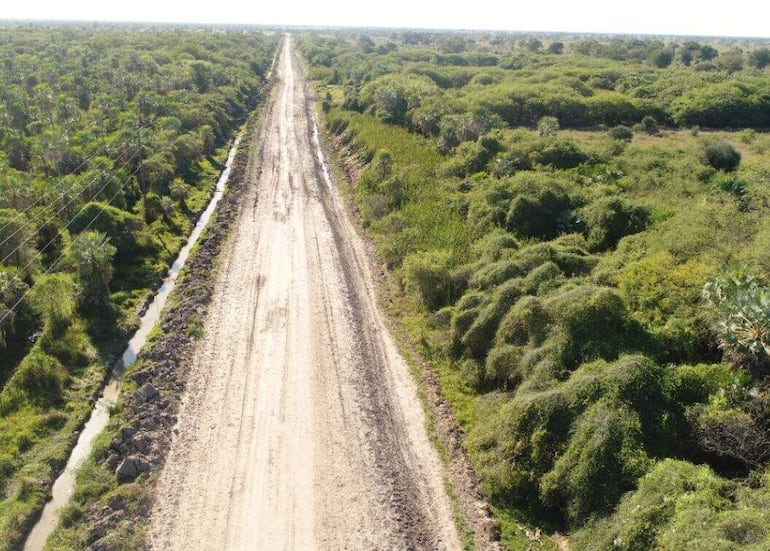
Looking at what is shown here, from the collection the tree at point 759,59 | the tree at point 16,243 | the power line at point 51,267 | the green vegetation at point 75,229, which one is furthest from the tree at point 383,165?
the tree at point 759,59

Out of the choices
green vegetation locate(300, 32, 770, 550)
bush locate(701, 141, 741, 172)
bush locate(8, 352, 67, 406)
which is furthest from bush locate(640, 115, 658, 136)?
bush locate(8, 352, 67, 406)

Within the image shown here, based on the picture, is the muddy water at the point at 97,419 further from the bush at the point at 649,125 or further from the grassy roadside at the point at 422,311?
the bush at the point at 649,125

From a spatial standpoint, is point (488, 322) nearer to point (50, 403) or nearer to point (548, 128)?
point (50, 403)

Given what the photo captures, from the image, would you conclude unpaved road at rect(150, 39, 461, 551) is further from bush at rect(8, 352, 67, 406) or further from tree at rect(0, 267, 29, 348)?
tree at rect(0, 267, 29, 348)

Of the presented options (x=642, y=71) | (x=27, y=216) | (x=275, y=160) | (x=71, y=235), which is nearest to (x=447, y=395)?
(x=71, y=235)

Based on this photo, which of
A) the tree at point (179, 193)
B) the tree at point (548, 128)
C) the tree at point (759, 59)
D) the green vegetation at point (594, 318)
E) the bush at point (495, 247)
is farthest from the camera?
the tree at point (759, 59)

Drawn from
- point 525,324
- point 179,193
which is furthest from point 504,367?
point 179,193
